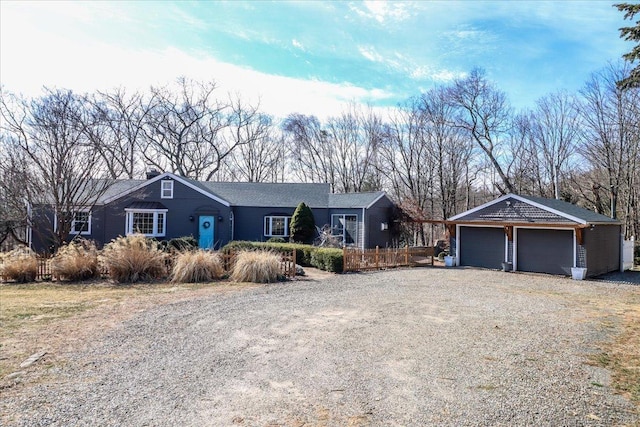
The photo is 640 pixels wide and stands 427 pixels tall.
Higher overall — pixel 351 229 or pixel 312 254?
pixel 351 229

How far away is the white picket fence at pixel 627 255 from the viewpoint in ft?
60.8

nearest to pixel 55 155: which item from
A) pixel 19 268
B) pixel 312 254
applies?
pixel 19 268

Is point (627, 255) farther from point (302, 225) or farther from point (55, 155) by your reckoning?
point (55, 155)

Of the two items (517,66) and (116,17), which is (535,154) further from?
(116,17)

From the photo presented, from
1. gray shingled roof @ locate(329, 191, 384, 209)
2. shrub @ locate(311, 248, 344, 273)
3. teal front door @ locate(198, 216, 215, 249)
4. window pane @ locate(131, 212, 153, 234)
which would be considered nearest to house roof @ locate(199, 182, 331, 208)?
gray shingled roof @ locate(329, 191, 384, 209)

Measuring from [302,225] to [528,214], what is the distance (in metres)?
11.2

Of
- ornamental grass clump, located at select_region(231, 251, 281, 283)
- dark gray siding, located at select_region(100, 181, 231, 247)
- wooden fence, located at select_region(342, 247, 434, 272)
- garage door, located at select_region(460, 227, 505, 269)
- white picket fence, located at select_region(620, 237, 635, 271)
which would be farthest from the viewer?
dark gray siding, located at select_region(100, 181, 231, 247)

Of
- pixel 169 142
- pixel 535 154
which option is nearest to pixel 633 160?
pixel 535 154

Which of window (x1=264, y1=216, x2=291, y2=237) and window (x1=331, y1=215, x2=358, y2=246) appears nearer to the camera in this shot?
window (x1=331, y1=215, x2=358, y2=246)

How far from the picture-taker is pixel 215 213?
22.1m

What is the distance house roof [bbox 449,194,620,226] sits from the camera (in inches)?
616

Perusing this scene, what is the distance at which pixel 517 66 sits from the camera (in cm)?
2059

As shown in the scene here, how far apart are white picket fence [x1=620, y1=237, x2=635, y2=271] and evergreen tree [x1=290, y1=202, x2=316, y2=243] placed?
15.2m

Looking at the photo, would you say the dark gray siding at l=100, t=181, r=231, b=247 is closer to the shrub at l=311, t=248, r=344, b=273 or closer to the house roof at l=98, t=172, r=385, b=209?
the house roof at l=98, t=172, r=385, b=209
